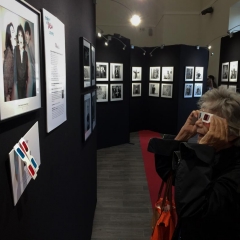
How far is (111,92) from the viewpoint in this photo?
7.07 meters

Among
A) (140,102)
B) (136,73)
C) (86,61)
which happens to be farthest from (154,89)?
(86,61)

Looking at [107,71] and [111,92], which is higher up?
[107,71]

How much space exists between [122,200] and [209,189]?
10.2 ft

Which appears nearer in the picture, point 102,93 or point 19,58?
point 19,58

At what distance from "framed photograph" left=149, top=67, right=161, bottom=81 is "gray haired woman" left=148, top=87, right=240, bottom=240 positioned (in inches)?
298

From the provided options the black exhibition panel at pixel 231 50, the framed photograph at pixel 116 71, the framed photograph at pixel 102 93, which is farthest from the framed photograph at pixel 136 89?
the black exhibition panel at pixel 231 50

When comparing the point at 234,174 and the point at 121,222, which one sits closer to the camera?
the point at 234,174

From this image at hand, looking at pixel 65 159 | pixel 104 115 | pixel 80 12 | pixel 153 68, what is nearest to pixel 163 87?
pixel 153 68

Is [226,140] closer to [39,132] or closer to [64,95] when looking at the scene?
[39,132]

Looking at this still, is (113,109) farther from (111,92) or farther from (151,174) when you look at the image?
(151,174)

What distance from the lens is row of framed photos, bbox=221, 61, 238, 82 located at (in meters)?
6.52

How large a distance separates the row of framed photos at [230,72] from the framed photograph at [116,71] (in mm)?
2958

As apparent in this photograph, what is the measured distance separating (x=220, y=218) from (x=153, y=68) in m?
8.11

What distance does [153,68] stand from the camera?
8961mm
